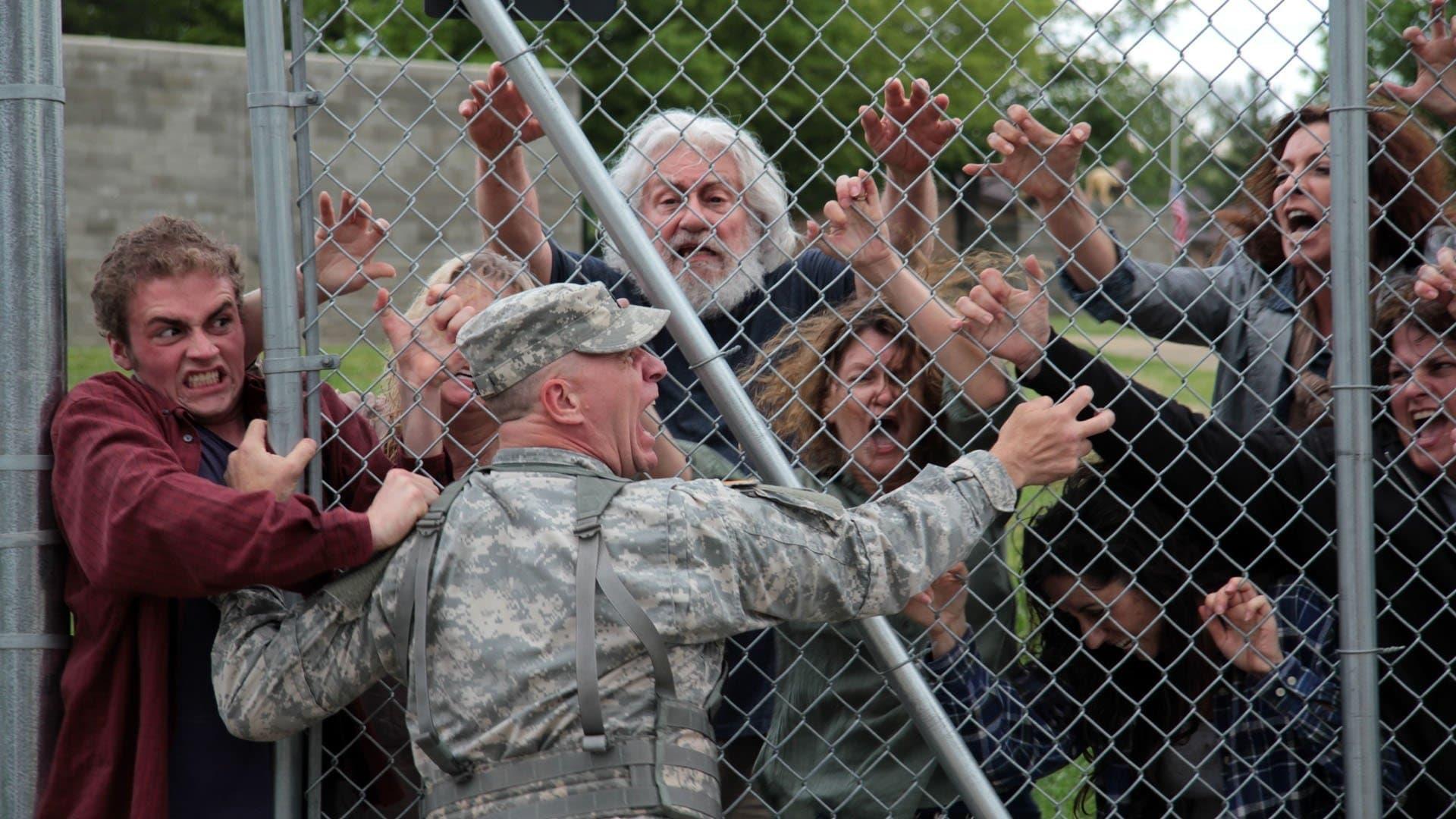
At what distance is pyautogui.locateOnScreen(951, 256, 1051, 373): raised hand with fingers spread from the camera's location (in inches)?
111

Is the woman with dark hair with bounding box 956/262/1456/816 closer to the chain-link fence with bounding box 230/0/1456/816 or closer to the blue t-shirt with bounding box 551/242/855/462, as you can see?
the chain-link fence with bounding box 230/0/1456/816

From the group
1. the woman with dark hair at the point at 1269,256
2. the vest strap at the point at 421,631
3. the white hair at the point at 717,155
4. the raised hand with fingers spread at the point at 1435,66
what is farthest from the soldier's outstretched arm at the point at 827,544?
the raised hand with fingers spread at the point at 1435,66

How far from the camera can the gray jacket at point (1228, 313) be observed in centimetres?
325

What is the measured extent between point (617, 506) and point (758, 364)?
1107mm

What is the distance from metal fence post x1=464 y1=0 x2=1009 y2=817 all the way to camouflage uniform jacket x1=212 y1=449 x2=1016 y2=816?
0.81ft

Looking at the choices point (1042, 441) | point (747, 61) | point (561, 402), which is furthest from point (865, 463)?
point (747, 61)

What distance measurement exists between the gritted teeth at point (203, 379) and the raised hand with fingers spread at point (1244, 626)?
1.94 metres

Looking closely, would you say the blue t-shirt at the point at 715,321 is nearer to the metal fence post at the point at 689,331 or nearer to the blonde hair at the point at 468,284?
the blonde hair at the point at 468,284

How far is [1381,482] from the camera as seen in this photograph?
2984 mm

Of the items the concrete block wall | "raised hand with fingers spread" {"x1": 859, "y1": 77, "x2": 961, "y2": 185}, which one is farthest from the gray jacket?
the concrete block wall

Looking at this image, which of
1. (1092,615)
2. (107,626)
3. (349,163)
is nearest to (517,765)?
(107,626)

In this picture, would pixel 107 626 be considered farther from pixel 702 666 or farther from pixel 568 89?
pixel 568 89

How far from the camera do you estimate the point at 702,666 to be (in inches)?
87.3

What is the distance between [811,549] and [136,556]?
1045 mm
